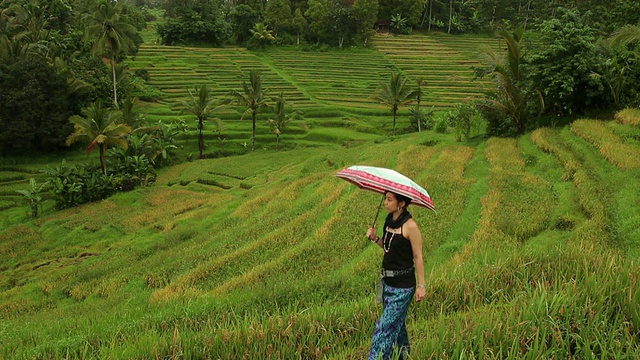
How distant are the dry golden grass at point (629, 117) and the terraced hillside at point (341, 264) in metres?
0.06

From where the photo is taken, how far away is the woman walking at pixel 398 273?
10.8ft

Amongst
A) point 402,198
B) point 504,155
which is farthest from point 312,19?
point 402,198

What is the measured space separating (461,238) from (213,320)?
14.5 feet

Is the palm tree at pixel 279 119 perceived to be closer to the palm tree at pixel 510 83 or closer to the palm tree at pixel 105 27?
the palm tree at pixel 105 27

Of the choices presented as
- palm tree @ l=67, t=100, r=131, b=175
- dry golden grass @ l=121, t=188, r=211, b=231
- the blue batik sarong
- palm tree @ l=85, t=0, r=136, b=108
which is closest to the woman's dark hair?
the blue batik sarong

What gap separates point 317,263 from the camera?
7.37 metres

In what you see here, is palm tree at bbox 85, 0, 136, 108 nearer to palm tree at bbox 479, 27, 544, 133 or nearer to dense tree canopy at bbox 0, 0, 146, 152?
dense tree canopy at bbox 0, 0, 146, 152

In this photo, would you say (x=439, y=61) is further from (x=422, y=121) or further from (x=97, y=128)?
(x=97, y=128)

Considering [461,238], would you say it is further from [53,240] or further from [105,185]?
[105,185]

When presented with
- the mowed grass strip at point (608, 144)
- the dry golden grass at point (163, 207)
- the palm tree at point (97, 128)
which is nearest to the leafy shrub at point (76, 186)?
the palm tree at point (97, 128)

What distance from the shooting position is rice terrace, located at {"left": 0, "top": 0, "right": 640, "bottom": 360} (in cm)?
342

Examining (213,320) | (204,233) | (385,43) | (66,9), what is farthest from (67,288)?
(385,43)

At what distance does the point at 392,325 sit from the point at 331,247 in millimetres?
4618

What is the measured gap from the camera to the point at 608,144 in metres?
10.2
